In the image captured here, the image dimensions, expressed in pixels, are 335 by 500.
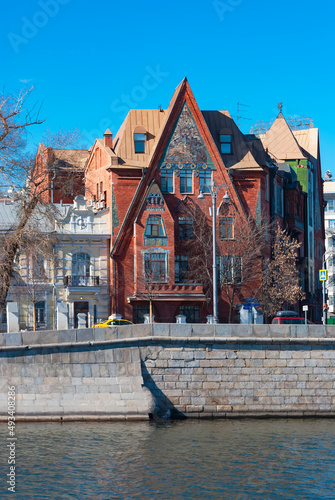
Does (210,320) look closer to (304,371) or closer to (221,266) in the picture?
(221,266)

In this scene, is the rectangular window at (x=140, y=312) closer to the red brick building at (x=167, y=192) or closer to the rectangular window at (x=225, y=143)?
the red brick building at (x=167, y=192)

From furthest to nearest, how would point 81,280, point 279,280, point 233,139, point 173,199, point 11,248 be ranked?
point 233,139
point 173,199
point 279,280
point 81,280
point 11,248

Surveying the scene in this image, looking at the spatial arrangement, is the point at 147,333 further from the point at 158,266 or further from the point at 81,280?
the point at 81,280

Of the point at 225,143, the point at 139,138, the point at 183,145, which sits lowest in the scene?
the point at 183,145

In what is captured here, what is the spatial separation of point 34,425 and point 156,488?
11081 mm

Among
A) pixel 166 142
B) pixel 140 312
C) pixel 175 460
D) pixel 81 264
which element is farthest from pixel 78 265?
pixel 175 460

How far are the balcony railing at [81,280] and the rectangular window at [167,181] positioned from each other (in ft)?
28.2

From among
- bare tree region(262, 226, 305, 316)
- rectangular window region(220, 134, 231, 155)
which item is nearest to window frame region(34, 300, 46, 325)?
bare tree region(262, 226, 305, 316)

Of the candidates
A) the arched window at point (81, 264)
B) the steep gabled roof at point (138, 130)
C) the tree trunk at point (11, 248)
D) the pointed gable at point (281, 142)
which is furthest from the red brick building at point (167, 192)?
the tree trunk at point (11, 248)

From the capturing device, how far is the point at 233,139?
73.4m

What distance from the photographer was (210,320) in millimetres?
60875

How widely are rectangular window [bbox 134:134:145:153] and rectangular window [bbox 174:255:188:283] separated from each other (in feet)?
29.2

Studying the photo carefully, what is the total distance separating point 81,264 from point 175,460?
39381mm

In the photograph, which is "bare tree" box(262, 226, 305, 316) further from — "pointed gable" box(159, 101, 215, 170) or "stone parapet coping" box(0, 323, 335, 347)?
"stone parapet coping" box(0, 323, 335, 347)
